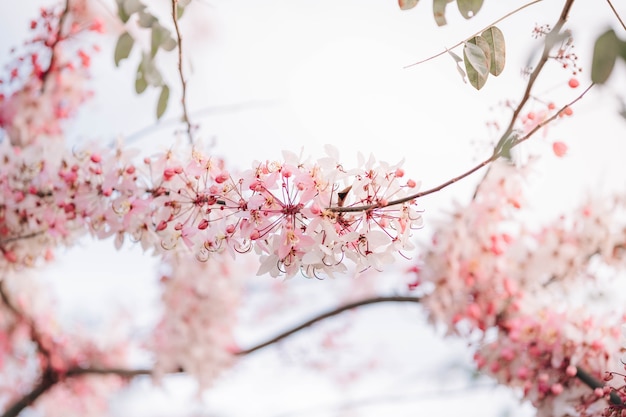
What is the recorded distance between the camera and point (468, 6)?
2.64 feet

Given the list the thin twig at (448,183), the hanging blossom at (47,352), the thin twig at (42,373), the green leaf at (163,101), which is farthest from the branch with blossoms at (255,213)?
the thin twig at (42,373)

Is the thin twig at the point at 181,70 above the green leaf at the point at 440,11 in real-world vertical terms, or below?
above

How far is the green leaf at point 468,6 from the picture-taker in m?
0.80

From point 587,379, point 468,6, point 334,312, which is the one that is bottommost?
point 587,379

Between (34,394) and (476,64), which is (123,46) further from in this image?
(34,394)

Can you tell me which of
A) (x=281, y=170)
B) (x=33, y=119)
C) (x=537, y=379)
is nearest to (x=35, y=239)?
(x=33, y=119)

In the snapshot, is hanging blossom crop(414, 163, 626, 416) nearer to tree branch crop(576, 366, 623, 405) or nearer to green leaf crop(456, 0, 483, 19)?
tree branch crop(576, 366, 623, 405)

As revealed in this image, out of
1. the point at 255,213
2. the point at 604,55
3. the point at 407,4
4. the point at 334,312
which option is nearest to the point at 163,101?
the point at 255,213

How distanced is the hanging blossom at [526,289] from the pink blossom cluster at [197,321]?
97 centimetres

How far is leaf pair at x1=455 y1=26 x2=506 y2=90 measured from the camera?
86 cm

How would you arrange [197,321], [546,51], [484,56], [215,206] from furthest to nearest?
[197,321] < [215,206] < [484,56] < [546,51]

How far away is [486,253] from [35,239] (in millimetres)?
1139

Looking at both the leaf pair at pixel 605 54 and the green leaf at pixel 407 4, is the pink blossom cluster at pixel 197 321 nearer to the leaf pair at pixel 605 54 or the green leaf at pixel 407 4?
the green leaf at pixel 407 4

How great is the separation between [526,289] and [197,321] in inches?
48.7
